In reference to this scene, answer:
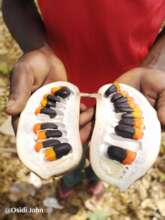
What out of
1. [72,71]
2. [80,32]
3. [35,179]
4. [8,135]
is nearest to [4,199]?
[35,179]

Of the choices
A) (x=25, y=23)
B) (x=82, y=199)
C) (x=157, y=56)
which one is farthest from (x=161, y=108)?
(x=82, y=199)

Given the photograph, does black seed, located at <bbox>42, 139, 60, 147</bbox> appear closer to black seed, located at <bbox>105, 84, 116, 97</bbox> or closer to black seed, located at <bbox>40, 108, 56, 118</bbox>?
black seed, located at <bbox>40, 108, 56, 118</bbox>

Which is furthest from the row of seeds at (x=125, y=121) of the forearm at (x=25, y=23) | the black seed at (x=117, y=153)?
the forearm at (x=25, y=23)

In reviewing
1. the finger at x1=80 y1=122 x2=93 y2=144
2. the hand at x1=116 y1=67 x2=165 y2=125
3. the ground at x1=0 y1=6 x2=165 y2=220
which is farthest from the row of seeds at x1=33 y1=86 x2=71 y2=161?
the ground at x1=0 y1=6 x2=165 y2=220

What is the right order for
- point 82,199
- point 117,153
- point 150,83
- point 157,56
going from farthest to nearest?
point 82,199 → point 157,56 → point 150,83 → point 117,153

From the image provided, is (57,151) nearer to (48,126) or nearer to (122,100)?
(48,126)

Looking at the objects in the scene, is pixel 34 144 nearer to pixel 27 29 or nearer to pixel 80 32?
pixel 80 32
